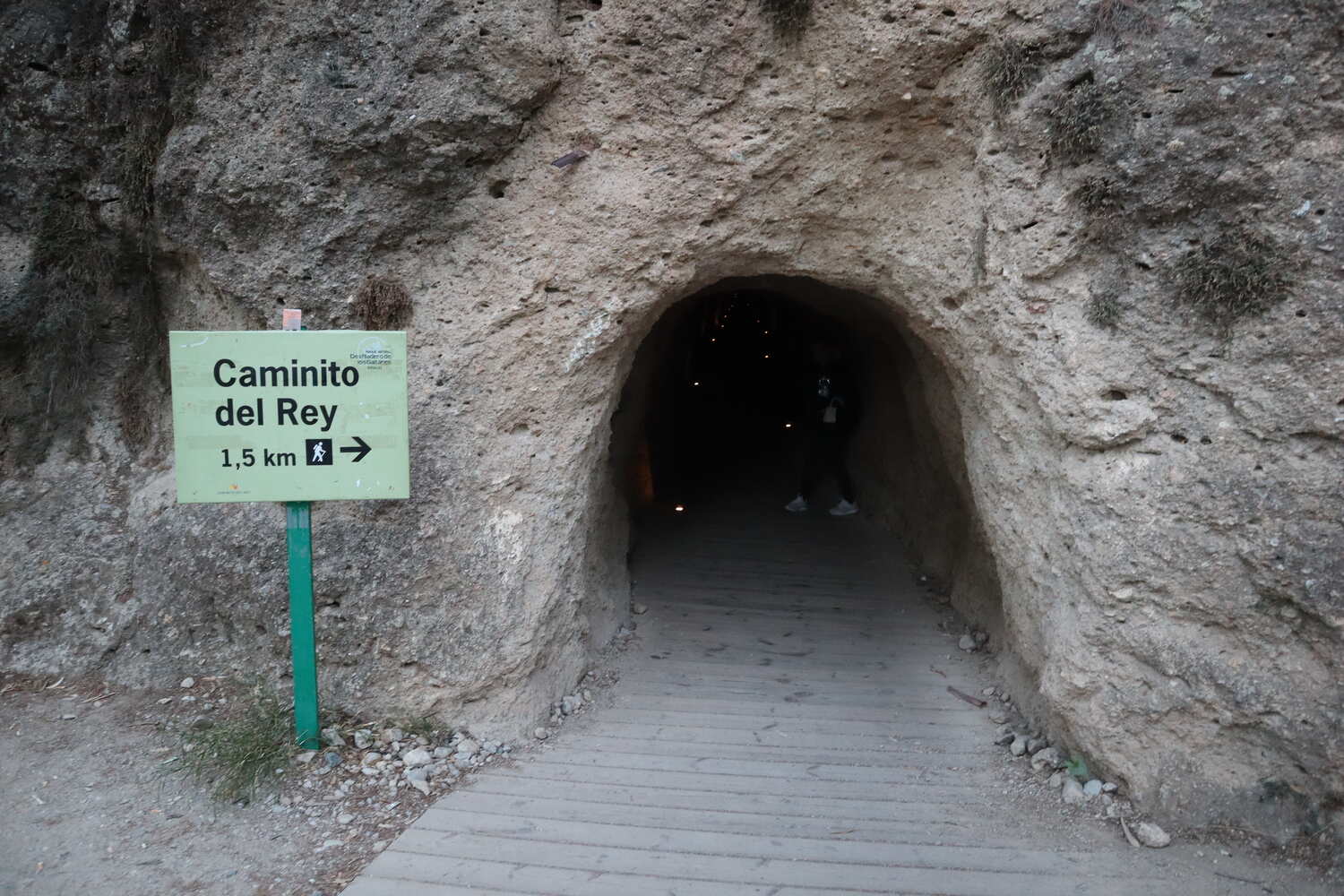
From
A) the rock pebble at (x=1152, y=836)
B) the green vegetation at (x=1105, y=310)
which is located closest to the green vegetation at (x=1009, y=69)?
the green vegetation at (x=1105, y=310)

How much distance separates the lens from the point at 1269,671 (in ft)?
9.62

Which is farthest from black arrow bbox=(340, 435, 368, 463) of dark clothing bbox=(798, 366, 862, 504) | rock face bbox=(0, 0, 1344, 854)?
dark clothing bbox=(798, 366, 862, 504)

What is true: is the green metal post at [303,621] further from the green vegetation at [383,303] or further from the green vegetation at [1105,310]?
the green vegetation at [1105,310]

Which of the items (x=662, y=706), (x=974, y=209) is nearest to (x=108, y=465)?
(x=662, y=706)

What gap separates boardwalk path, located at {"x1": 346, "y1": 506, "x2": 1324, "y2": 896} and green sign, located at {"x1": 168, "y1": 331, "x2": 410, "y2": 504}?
133 cm

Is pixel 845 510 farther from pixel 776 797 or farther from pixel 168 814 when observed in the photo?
pixel 168 814

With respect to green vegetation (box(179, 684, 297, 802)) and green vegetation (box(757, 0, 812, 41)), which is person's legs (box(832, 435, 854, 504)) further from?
green vegetation (box(179, 684, 297, 802))

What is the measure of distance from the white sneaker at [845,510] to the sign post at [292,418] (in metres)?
4.57

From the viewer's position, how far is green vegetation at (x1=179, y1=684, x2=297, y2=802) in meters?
3.14

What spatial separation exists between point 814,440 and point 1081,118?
407 centimetres

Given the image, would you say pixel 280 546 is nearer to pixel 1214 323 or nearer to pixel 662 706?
pixel 662 706

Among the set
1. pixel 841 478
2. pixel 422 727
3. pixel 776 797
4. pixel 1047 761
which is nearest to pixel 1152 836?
pixel 1047 761

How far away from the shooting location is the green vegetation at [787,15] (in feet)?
10.9

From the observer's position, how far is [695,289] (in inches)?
164
